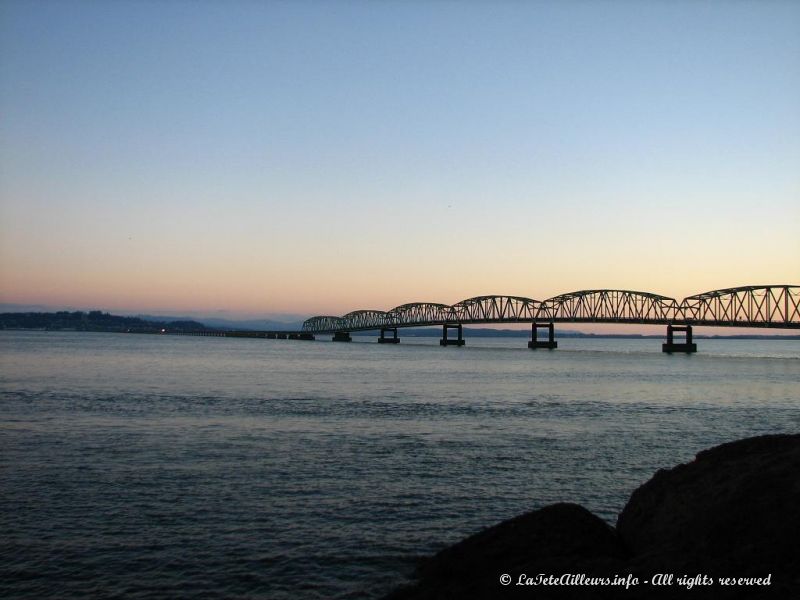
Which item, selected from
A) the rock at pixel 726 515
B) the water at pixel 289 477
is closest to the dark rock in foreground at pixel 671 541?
the rock at pixel 726 515

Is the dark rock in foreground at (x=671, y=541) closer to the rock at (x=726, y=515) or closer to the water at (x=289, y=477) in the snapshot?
the rock at (x=726, y=515)

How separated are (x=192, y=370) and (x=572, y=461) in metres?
61.4

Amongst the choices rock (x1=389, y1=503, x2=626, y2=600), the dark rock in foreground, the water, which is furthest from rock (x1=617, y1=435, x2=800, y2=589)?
the water

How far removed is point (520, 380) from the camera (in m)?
69.6

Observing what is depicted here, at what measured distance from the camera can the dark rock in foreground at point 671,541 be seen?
360 inches

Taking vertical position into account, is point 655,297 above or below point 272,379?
above

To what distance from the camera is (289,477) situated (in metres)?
21.0

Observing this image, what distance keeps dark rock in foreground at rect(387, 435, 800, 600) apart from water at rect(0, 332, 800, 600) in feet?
7.03

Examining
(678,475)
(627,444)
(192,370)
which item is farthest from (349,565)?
(192,370)

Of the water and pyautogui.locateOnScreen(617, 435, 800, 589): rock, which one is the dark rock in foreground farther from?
the water

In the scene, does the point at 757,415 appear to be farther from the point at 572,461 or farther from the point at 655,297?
the point at 655,297

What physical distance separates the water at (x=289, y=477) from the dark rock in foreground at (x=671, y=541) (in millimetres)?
2142

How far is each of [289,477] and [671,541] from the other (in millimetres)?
12619

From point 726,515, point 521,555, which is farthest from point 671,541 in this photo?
point 521,555
